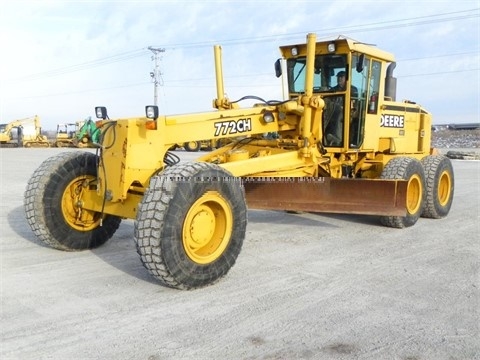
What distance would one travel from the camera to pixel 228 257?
479 cm

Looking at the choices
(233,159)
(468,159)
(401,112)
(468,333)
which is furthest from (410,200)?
(468,159)

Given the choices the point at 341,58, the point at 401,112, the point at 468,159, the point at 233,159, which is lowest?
the point at 468,159

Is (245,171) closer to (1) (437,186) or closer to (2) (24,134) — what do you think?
(1) (437,186)

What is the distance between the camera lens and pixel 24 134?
148ft

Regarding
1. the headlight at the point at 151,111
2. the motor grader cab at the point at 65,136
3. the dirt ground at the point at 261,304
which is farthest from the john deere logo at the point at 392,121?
the motor grader cab at the point at 65,136

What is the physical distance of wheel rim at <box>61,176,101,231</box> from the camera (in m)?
5.64

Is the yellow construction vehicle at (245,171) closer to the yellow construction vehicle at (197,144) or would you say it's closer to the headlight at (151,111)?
the headlight at (151,111)

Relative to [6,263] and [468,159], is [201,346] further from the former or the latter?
[468,159]

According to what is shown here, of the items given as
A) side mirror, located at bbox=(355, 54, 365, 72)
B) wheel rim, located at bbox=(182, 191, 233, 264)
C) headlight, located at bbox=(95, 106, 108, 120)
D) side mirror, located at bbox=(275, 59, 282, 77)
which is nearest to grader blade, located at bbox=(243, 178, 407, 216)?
side mirror, located at bbox=(355, 54, 365, 72)

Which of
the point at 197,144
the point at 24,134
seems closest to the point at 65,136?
the point at 24,134

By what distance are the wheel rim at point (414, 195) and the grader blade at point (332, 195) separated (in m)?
1.10

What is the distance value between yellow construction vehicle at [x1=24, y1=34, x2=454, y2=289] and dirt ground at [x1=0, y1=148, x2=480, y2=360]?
0.39m

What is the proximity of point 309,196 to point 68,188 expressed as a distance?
10.3ft

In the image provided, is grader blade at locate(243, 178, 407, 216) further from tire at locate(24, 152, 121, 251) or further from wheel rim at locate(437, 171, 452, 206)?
wheel rim at locate(437, 171, 452, 206)
